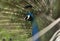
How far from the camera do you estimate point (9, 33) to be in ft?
7.63

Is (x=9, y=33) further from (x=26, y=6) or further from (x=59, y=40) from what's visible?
(x=59, y=40)

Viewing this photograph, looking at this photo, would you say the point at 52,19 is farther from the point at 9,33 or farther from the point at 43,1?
the point at 9,33

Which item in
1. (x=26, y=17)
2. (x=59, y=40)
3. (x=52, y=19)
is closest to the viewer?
(x=59, y=40)

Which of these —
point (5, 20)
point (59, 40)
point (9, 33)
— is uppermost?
point (5, 20)

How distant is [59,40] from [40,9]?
1.95ft

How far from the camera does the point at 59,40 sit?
173cm

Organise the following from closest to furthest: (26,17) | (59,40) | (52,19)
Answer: (59,40) < (52,19) < (26,17)

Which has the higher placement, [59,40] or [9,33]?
[9,33]

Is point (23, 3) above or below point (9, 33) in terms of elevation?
above

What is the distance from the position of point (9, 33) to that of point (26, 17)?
0.81ft

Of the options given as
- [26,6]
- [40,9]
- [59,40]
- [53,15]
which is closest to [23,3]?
[26,6]

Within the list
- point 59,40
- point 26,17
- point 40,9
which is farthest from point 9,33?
point 59,40

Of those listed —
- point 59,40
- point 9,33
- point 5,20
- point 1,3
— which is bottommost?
point 59,40

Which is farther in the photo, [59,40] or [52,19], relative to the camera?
[52,19]
